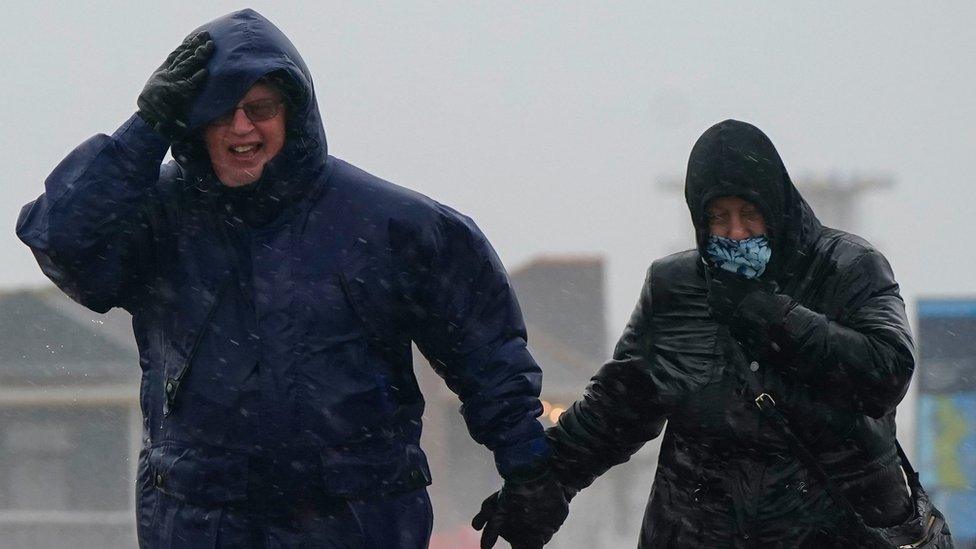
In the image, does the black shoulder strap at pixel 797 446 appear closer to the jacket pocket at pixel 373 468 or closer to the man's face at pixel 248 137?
the jacket pocket at pixel 373 468

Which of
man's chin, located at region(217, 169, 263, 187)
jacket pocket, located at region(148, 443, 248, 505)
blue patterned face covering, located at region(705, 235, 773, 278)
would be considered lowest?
jacket pocket, located at region(148, 443, 248, 505)

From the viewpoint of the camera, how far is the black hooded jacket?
10.6 feet

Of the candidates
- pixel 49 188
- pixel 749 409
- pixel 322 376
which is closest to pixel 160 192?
pixel 49 188

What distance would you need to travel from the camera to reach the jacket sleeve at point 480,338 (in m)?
3.52

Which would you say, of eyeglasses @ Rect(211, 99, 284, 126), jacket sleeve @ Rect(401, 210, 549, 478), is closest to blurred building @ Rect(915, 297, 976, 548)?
jacket sleeve @ Rect(401, 210, 549, 478)

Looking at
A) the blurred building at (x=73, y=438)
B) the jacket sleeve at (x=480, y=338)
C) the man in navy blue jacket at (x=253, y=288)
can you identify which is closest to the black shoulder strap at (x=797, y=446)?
the jacket sleeve at (x=480, y=338)

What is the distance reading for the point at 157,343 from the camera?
344cm

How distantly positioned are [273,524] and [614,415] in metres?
0.95

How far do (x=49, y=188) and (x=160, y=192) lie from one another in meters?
0.29

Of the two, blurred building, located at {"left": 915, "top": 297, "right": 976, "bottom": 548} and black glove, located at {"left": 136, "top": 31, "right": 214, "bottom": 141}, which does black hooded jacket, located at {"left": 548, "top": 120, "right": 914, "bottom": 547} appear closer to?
black glove, located at {"left": 136, "top": 31, "right": 214, "bottom": 141}

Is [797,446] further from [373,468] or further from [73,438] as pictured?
[73,438]

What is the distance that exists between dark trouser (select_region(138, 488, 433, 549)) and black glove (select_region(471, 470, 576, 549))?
0.37 m

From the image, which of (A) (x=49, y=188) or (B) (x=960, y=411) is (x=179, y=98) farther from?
(B) (x=960, y=411)

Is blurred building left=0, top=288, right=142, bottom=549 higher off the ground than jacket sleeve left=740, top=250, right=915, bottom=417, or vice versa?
jacket sleeve left=740, top=250, right=915, bottom=417
